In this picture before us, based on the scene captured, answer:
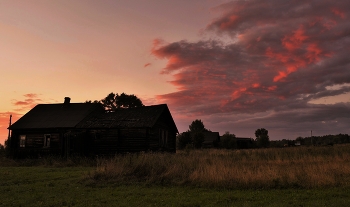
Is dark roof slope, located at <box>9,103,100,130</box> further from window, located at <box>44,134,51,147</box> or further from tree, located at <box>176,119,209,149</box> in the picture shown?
tree, located at <box>176,119,209,149</box>

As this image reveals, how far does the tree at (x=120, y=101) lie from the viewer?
64688 mm

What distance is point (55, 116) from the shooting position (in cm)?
3450

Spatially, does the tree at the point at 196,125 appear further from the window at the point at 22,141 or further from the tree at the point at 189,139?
the window at the point at 22,141

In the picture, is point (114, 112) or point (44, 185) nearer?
point (44, 185)

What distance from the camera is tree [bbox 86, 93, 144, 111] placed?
6469 cm

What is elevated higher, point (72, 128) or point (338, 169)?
point (72, 128)

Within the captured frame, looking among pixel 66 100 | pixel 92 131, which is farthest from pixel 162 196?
pixel 66 100

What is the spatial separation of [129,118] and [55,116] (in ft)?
34.3

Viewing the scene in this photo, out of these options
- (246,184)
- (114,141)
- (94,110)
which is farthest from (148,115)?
(246,184)

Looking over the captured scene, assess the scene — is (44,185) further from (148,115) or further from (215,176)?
(148,115)

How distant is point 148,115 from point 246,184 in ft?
63.9

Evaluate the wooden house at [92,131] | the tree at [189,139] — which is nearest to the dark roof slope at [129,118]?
the wooden house at [92,131]

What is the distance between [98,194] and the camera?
36.3ft

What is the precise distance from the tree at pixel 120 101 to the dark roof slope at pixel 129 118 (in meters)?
30.5
